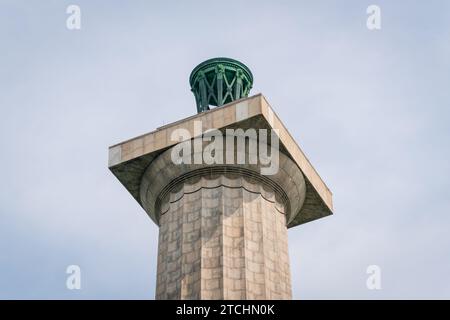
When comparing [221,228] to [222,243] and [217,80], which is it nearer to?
[222,243]

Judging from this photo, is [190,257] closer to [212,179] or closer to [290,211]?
[212,179]

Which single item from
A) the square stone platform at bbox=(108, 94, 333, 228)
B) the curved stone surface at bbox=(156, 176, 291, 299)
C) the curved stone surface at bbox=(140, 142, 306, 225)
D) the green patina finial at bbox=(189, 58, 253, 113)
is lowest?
the curved stone surface at bbox=(156, 176, 291, 299)

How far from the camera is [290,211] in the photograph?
35625 millimetres

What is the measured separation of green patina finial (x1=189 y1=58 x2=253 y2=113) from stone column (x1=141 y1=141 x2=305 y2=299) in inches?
214

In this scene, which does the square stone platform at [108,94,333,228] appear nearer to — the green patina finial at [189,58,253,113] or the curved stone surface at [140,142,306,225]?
the curved stone surface at [140,142,306,225]

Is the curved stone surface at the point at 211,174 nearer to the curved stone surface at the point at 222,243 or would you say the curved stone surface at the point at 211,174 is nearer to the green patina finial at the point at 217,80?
the curved stone surface at the point at 222,243

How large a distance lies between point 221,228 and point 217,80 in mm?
8984

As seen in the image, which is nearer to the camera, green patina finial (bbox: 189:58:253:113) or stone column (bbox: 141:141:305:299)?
stone column (bbox: 141:141:305:299)

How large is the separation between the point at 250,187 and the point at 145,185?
4840 millimetres

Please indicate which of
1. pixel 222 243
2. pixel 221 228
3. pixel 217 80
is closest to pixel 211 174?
pixel 221 228

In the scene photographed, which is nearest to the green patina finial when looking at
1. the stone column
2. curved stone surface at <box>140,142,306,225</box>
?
curved stone surface at <box>140,142,306,225</box>

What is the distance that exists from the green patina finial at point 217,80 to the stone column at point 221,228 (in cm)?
544

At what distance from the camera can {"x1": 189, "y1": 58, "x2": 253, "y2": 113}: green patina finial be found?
37656 mm
